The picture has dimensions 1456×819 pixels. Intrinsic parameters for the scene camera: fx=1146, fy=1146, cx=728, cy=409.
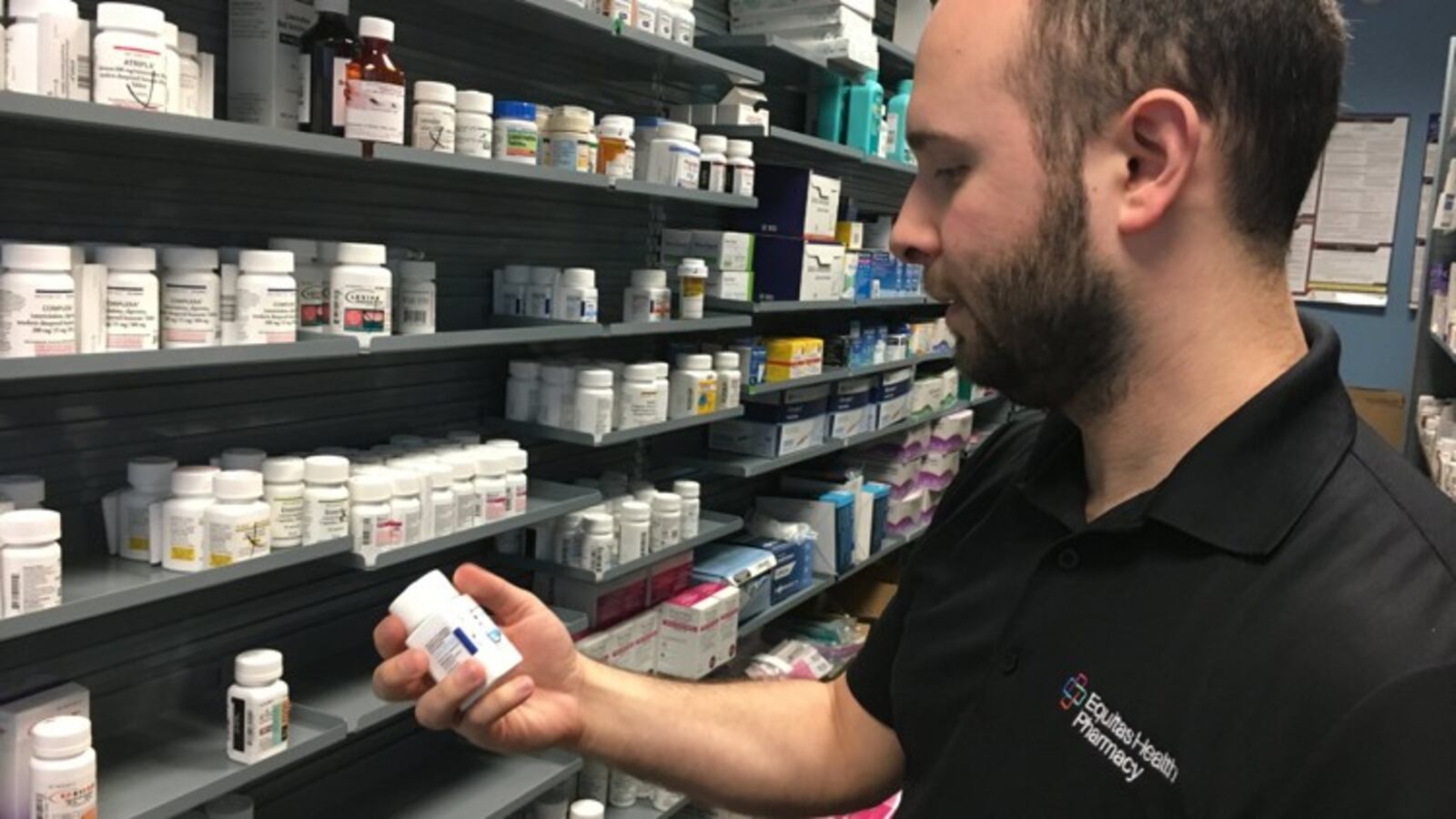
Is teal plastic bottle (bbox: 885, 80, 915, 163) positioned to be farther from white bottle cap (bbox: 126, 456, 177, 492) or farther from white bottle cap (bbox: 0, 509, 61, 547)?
white bottle cap (bbox: 0, 509, 61, 547)

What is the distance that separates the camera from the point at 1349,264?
22.4 ft

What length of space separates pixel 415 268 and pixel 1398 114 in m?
6.54

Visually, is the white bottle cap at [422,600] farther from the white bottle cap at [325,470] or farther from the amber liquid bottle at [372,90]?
the amber liquid bottle at [372,90]

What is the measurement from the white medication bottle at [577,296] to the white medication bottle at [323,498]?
714 mm

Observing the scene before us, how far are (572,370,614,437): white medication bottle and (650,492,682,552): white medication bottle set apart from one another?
1.39 feet

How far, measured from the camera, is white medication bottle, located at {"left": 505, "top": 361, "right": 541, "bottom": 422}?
2658mm

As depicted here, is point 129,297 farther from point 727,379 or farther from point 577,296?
point 727,379

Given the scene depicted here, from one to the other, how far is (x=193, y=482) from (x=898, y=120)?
2916mm

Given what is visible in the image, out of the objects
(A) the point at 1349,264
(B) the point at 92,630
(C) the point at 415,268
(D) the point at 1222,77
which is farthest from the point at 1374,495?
(A) the point at 1349,264

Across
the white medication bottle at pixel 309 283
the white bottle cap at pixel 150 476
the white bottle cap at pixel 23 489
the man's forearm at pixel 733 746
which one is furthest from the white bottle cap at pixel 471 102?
the man's forearm at pixel 733 746

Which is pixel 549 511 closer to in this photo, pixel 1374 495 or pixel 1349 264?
pixel 1374 495

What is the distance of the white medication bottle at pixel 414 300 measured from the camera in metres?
2.13

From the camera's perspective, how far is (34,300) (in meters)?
Result: 1.48

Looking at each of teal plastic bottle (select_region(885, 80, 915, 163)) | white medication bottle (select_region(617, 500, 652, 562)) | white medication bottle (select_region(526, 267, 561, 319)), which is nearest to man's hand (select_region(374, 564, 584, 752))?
white medication bottle (select_region(526, 267, 561, 319))
